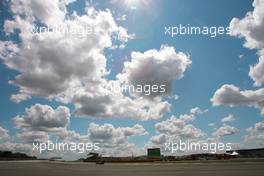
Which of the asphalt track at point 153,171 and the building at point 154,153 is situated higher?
the asphalt track at point 153,171

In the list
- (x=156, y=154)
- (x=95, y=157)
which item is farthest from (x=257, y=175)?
(x=95, y=157)

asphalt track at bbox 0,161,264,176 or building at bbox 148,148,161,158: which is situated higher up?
asphalt track at bbox 0,161,264,176

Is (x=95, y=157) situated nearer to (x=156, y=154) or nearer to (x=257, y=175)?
(x=156, y=154)

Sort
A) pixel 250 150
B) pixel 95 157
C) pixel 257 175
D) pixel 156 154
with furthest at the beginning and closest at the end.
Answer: pixel 250 150 < pixel 95 157 < pixel 156 154 < pixel 257 175

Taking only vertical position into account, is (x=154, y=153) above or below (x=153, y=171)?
below

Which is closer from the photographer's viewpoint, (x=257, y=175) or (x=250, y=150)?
(x=257, y=175)

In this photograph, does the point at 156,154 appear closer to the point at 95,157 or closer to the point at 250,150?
the point at 95,157

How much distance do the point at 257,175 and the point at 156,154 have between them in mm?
98774

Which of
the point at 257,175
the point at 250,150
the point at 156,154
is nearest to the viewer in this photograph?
the point at 257,175

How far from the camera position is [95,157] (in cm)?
14500

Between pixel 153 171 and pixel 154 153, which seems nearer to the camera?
pixel 153 171

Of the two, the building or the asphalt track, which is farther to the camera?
the building

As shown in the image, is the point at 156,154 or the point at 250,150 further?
the point at 250,150

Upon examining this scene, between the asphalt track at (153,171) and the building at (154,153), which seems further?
the building at (154,153)
